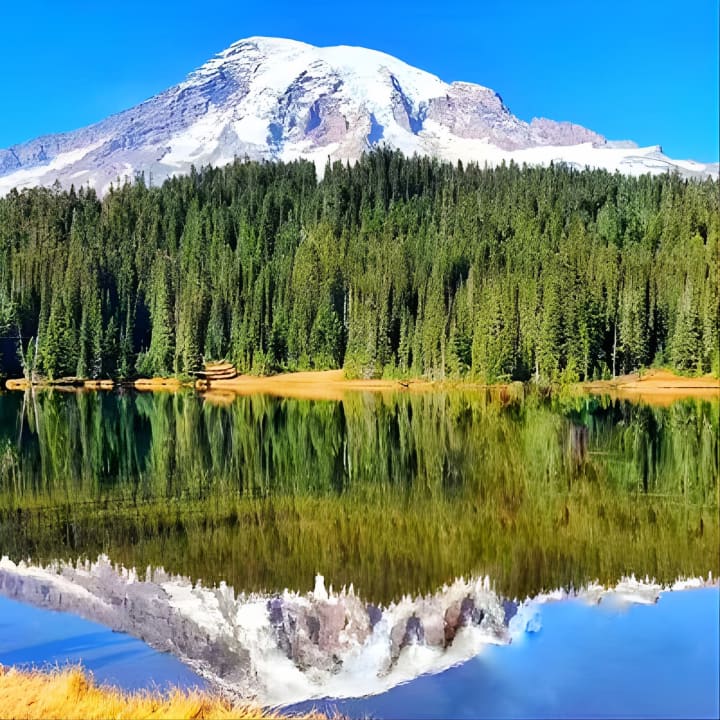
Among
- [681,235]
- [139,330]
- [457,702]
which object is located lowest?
[457,702]

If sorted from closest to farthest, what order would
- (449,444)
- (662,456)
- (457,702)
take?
1. (457,702)
2. (662,456)
3. (449,444)

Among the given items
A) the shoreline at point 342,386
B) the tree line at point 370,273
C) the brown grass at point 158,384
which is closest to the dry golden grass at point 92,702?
the shoreline at point 342,386

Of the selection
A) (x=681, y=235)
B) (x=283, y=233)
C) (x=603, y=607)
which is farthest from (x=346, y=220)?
(x=603, y=607)

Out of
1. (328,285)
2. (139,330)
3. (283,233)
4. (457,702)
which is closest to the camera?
(457,702)

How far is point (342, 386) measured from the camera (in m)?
78.4

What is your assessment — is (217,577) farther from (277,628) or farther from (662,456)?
(662,456)

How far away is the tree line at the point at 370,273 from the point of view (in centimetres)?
7062

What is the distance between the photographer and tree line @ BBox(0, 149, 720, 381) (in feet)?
232

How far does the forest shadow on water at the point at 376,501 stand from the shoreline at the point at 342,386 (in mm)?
23194

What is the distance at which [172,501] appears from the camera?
19.1 m

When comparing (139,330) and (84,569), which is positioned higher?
(139,330)

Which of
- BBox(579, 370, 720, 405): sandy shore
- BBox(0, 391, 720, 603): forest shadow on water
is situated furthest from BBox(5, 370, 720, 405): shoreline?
BBox(0, 391, 720, 603): forest shadow on water

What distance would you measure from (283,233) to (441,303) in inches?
1402

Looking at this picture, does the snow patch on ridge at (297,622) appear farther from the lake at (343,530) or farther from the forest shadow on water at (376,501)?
the forest shadow on water at (376,501)
